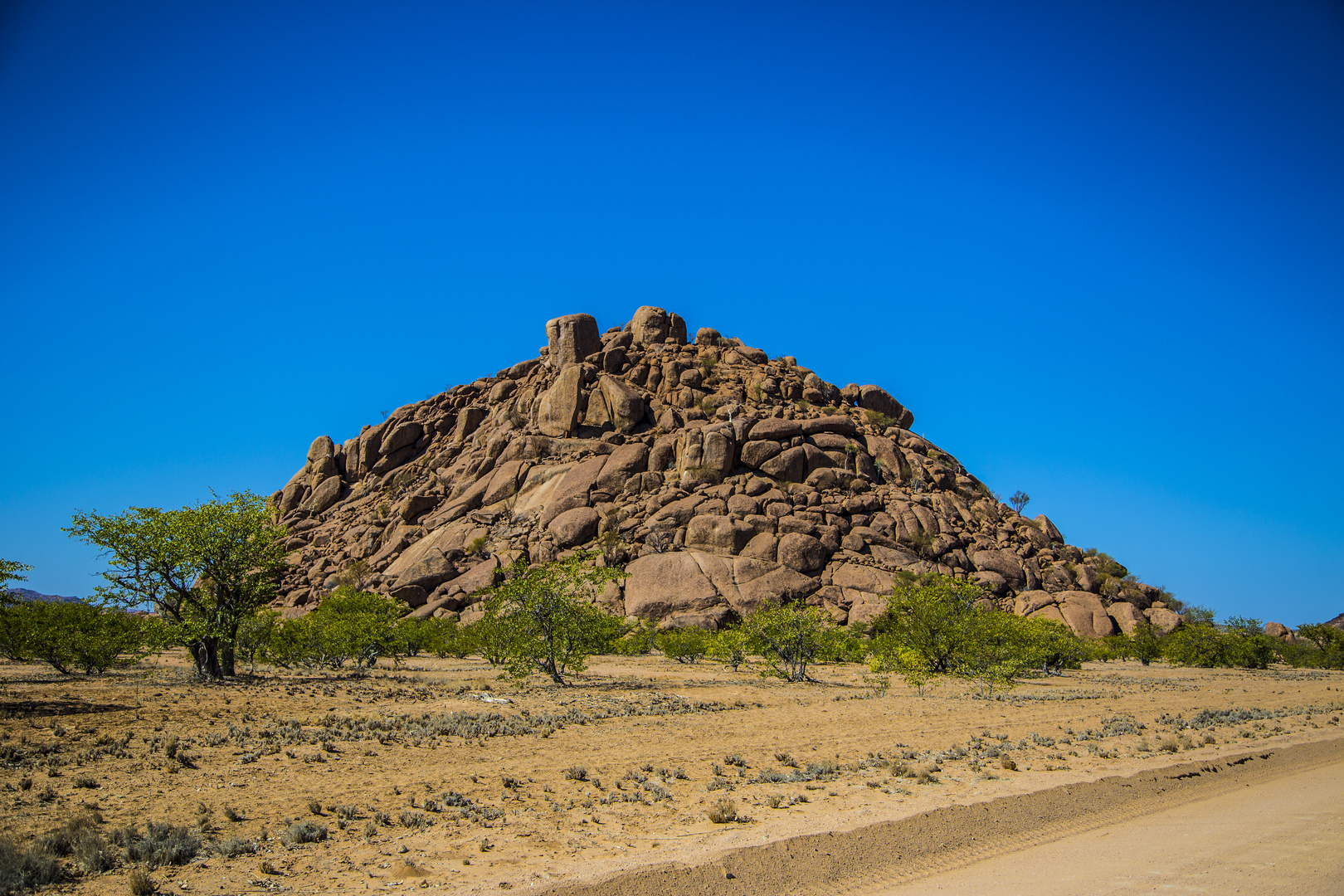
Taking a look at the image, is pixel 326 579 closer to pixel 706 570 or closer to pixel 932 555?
pixel 706 570

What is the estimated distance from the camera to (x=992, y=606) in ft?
177

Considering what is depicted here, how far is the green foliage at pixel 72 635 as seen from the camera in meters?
25.8

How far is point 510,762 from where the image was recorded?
529 inches

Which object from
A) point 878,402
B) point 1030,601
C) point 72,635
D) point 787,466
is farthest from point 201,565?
point 878,402

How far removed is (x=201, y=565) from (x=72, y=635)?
7.11 meters

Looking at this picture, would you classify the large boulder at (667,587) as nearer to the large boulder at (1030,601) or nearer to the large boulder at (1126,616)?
the large boulder at (1030,601)

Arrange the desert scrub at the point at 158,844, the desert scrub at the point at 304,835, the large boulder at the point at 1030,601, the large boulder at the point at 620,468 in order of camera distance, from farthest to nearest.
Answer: the large boulder at the point at 620,468, the large boulder at the point at 1030,601, the desert scrub at the point at 304,835, the desert scrub at the point at 158,844

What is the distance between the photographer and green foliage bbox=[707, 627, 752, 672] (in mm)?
33378

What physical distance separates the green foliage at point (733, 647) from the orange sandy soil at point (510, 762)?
722 centimetres

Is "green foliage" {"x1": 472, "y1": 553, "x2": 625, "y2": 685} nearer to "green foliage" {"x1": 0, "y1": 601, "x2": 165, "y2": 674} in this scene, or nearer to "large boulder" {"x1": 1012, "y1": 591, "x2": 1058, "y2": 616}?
"green foliage" {"x1": 0, "y1": 601, "x2": 165, "y2": 674}

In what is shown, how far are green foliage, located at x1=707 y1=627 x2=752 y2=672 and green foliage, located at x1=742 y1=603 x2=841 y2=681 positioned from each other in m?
0.38

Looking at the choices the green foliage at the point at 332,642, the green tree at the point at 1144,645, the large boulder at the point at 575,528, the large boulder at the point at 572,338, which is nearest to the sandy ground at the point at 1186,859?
the green foliage at the point at 332,642

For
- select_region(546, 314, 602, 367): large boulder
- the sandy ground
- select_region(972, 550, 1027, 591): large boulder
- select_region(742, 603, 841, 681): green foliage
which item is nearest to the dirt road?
the sandy ground

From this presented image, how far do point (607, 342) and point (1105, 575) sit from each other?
54518 millimetres
